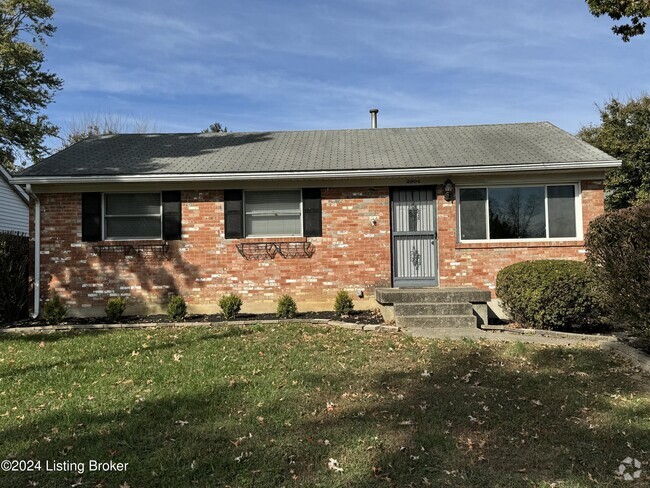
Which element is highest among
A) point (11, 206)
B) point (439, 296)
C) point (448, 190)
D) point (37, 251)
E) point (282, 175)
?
point (11, 206)

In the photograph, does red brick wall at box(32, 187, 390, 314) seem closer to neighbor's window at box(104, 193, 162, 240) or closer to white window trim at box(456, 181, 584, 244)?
neighbor's window at box(104, 193, 162, 240)

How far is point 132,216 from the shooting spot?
10070 mm

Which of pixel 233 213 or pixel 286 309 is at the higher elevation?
pixel 233 213

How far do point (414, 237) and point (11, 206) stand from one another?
60.2 feet

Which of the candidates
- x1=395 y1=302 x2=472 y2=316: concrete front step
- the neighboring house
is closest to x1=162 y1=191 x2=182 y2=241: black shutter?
x1=395 y1=302 x2=472 y2=316: concrete front step

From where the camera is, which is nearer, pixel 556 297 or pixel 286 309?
pixel 556 297

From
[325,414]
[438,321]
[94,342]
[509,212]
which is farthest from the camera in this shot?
[509,212]

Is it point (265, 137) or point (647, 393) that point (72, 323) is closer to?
point (265, 137)

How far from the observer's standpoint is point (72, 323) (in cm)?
907

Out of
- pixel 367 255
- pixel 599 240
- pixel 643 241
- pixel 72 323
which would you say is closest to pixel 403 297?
pixel 367 255

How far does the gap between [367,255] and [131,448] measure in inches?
270

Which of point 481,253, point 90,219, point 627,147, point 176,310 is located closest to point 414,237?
point 481,253

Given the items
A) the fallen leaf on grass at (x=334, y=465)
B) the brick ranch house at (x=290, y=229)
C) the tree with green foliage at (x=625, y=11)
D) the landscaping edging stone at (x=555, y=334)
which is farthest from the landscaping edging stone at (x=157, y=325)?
the tree with green foliage at (x=625, y=11)

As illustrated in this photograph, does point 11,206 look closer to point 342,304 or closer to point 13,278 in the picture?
point 13,278
